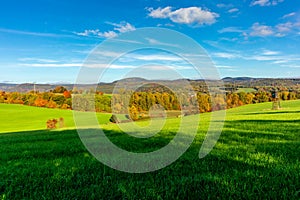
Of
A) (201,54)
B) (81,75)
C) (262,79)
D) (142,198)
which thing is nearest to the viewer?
(142,198)

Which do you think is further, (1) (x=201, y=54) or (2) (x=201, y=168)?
(1) (x=201, y=54)

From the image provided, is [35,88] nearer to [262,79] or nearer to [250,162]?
[262,79]

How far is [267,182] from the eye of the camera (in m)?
3.88

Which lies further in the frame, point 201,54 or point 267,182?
point 201,54

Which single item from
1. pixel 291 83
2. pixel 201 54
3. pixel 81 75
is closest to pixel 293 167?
pixel 201 54

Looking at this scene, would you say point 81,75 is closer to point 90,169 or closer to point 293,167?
point 90,169

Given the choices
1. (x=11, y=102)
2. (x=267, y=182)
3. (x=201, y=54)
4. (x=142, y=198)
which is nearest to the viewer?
(x=142, y=198)

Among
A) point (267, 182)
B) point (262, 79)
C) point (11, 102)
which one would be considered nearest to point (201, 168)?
point (267, 182)

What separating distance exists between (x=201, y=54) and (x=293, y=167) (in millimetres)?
3659

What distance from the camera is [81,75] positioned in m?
6.47

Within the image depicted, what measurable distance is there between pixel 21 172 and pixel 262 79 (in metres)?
83.0

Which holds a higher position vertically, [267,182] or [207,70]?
[207,70]

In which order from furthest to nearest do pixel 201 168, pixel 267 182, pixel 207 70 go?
1. pixel 207 70
2. pixel 201 168
3. pixel 267 182

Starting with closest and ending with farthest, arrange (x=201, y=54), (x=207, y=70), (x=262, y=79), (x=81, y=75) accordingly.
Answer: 1. (x=81, y=75)
2. (x=201, y=54)
3. (x=207, y=70)
4. (x=262, y=79)
